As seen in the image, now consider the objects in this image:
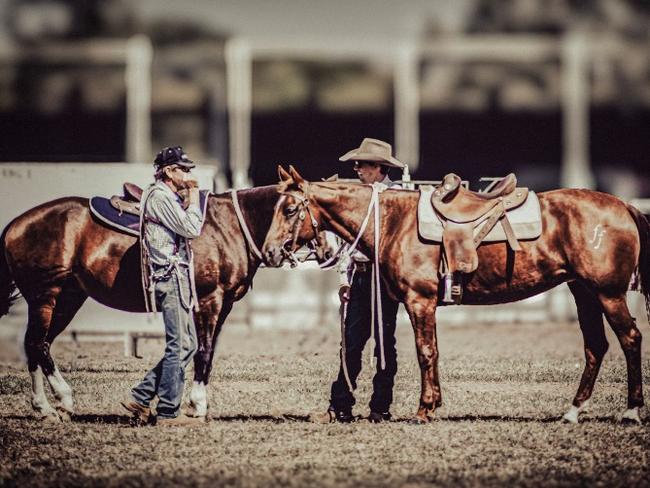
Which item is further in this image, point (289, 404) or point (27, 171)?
point (27, 171)

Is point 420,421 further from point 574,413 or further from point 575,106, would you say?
point 575,106

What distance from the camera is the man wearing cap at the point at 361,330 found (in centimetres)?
883

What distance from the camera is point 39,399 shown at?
899 cm

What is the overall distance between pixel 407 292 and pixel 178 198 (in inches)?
73.9

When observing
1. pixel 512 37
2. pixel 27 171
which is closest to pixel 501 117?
pixel 512 37

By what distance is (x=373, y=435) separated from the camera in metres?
8.09

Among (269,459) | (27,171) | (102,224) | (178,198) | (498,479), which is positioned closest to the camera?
(498,479)

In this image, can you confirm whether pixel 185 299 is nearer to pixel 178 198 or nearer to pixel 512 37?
pixel 178 198

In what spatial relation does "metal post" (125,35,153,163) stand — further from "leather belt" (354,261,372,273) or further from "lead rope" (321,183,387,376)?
A: "lead rope" (321,183,387,376)

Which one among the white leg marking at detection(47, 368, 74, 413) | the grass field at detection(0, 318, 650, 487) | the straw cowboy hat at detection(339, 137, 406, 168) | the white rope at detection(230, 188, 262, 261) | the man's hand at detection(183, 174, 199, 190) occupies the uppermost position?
the straw cowboy hat at detection(339, 137, 406, 168)

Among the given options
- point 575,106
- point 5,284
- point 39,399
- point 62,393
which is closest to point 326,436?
point 62,393

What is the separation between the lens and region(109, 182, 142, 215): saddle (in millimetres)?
9125

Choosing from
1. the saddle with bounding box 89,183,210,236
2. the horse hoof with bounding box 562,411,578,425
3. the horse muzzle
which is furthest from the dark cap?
the horse hoof with bounding box 562,411,578,425

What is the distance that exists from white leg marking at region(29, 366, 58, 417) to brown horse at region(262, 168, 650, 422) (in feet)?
6.88
